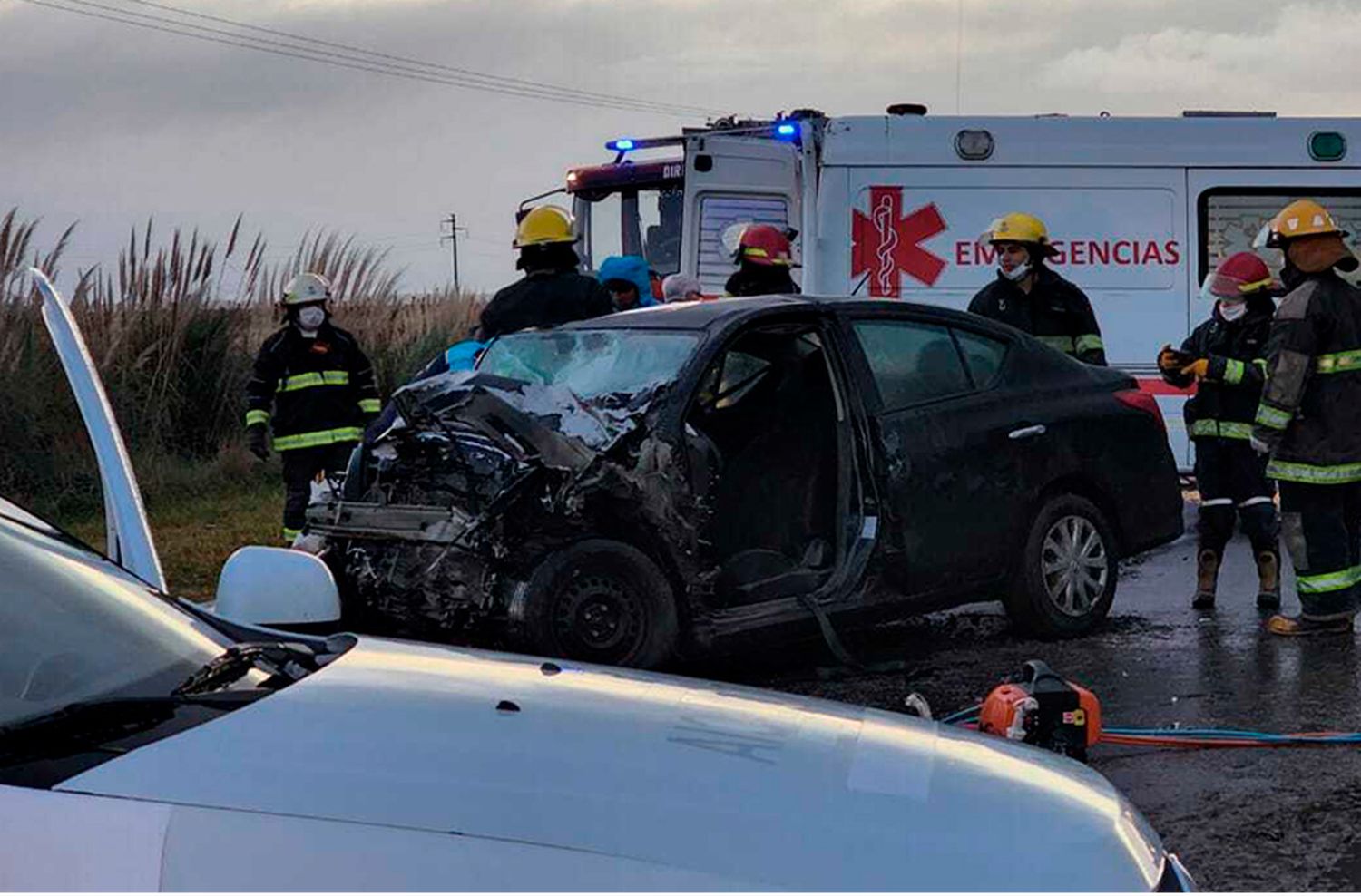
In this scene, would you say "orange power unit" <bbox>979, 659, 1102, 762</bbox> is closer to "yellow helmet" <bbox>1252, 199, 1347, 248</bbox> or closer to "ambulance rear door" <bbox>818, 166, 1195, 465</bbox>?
"yellow helmet" <bbox>1252, 199, 1347, 248</bbox>

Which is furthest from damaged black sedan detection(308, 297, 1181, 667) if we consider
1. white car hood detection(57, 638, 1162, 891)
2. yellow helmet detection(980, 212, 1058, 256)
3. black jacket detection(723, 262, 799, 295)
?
white car hood detection(57, 638, 1162, 891)

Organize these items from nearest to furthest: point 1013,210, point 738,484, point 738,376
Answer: point 738,484
point 738,376
point 1013,210

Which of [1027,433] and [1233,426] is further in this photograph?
[1233,426]

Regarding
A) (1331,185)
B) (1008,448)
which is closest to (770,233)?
(1008,448)

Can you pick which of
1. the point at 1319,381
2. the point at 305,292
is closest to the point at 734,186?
the point at 305,292

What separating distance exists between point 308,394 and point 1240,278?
17.1ft

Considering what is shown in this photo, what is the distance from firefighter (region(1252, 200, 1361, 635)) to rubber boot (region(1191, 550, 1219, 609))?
0.95 metres

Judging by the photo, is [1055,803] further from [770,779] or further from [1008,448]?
[1008,448]

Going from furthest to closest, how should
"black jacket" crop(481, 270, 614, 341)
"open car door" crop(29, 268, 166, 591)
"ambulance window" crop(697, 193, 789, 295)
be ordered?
"ambulance window" crop(697, 193, 789, 295) → "black jacket" crop(481, 270, 614, 341) → "open car door" crop(29, 268, 166, 591)

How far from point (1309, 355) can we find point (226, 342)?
9.53 meters

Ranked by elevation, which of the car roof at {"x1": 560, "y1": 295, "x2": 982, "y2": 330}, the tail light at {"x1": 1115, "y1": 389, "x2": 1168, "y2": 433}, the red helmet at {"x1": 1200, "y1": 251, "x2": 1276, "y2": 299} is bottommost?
the tail light at {"x1": 1115, "y1": 389, "x2": 1168, "y2": 433}

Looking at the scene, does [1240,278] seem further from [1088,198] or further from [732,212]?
[732,212]

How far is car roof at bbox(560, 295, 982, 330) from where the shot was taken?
25.5 ft

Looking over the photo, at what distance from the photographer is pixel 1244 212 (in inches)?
508
